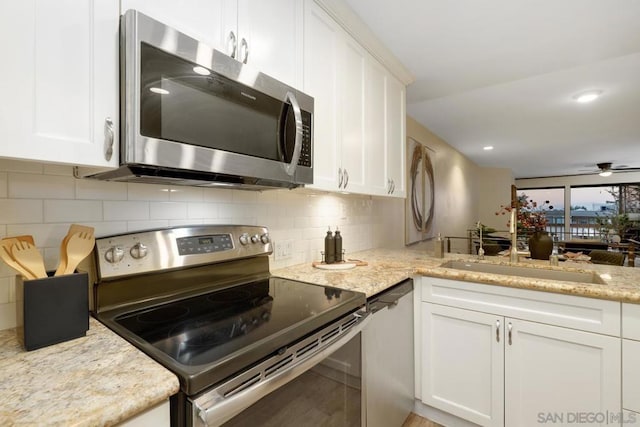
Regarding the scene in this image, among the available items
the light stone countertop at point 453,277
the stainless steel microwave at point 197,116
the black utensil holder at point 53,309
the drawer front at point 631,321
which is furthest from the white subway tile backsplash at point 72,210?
the drawer front at point 631,321

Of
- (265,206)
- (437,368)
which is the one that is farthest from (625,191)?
(265,206)

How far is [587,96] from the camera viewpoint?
2785mm

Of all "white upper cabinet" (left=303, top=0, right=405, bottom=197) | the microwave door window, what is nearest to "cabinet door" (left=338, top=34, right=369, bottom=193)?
"white upper cabinet" (left=303, top=0, right=405, bottom=197)

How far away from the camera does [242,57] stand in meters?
1.13

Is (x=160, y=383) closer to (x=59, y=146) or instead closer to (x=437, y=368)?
(x=59, y=146)

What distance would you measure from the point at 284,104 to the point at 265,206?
0.57 m

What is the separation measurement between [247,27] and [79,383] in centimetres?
121

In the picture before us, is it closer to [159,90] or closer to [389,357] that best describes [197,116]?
[159,90]

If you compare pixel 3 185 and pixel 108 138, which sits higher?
pixel 108 138

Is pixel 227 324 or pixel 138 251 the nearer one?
pixel 227 324

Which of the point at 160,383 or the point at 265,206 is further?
the point at 265,206

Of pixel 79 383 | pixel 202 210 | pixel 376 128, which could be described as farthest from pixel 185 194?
pixel 376 128

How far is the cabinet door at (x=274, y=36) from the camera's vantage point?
1.17 metres

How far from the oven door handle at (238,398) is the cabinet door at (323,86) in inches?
33.6
